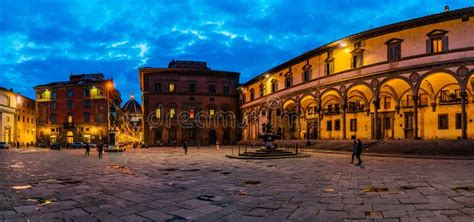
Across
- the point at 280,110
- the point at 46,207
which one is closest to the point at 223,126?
the point at 280,110

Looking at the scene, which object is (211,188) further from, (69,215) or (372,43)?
(372,43)

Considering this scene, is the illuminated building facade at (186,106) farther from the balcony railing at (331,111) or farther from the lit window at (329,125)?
the balcony railing at (331,111)

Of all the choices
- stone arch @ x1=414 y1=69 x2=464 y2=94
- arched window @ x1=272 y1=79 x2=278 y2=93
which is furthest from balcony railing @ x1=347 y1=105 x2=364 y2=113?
arched window @ x1=272 y1=79 x2=278 y2=93

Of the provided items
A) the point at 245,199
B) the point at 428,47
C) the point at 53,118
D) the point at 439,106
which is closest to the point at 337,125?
the point at 439,106

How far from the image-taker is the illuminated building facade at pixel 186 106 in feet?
172

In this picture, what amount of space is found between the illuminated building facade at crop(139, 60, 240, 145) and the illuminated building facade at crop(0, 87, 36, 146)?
2848 cm

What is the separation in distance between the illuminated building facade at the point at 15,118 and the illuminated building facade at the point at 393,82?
53917mm

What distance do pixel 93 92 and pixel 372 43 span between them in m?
47.8

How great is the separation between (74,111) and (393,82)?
53172mm

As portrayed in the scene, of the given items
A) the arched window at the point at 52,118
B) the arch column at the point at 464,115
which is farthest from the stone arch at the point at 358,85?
the arched window at the point at 52,118

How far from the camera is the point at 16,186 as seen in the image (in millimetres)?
10094

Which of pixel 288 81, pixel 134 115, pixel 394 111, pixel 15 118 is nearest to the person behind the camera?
pixel 394 111

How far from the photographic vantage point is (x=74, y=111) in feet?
186

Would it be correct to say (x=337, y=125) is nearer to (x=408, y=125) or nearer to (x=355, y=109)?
(x=355, y=109)
